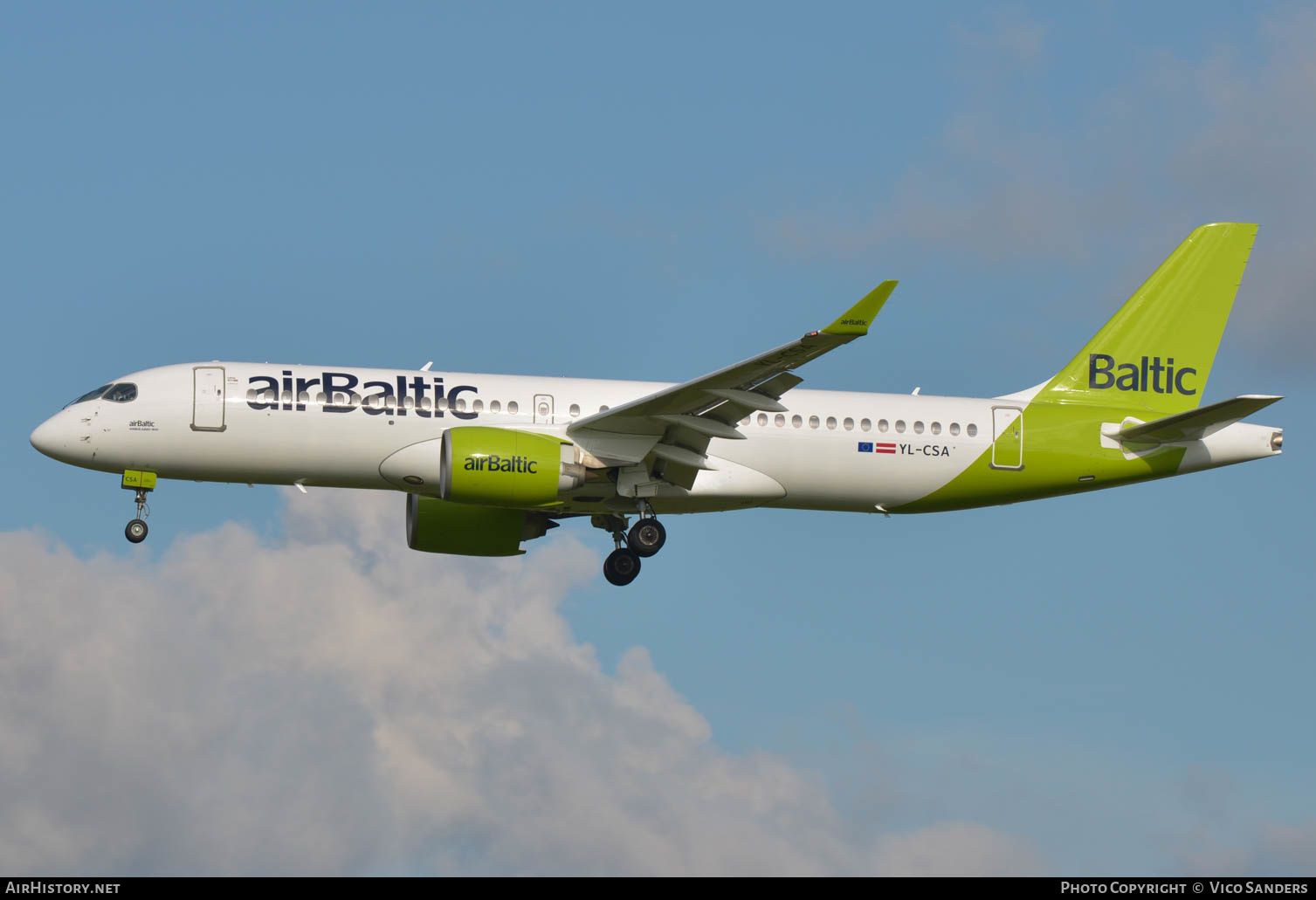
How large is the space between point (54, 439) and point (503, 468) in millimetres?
9940

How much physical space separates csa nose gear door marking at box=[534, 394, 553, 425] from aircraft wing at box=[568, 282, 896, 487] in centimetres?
112

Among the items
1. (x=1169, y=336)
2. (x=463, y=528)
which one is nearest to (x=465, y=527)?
(x=463, y=528)

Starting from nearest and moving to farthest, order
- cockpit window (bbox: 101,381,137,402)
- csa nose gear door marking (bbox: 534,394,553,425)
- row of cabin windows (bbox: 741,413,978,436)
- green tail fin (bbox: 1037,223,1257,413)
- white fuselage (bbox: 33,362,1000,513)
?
white fuselage (bbox: 33,362,1000,513), cockpit window (bbox: 101,381,137,402), csa nose gear door marking (bbox: 534,394,553,425), row of cabin windows (bbox: 741,413,978,436), green tail fin (bbox: 1037,223,1257,413)

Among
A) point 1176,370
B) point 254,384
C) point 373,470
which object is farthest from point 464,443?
point 1176,370

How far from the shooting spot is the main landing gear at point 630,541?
39094 mm

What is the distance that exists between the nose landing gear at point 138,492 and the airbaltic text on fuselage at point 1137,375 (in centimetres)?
2237

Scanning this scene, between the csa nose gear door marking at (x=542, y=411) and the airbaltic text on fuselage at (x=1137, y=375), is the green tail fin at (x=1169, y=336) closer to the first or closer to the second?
the airbaltic text on fuselage at (x=1137, y=375)

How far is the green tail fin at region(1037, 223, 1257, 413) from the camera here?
42.5 m

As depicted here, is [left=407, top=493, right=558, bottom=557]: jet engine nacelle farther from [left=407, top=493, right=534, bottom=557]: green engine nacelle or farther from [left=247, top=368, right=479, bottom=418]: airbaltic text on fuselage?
[left=247, top=368, right=479, bottom=418]: airbaltic text on fuselage

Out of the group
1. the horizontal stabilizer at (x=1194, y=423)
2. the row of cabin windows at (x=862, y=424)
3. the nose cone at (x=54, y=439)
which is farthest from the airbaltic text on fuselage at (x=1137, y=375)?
the nose cone at (x=54, y=439)

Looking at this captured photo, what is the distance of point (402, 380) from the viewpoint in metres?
38.0

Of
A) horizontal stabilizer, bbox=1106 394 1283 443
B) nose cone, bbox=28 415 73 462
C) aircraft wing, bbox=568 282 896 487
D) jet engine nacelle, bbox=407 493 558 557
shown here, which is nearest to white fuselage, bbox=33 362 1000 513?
nose cone, bbox=28 415 73 462

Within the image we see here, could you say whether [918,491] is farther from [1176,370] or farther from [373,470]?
[373,470]

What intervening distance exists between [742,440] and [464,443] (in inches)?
261
